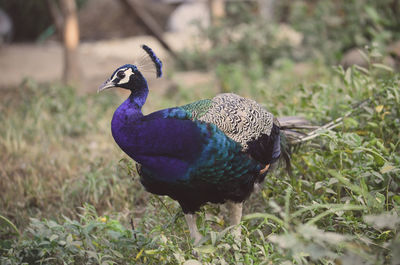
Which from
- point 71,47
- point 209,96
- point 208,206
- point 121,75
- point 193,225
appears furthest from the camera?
point 71,47

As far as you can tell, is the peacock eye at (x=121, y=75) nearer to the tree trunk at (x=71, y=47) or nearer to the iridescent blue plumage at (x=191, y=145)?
the iridescent blue plumage at (x=191, y=145)

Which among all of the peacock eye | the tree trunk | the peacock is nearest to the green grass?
the peacock

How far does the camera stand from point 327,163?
2.60 meters

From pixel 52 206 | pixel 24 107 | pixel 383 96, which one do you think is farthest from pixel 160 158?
pixel 24 107

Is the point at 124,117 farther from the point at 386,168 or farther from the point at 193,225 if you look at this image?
the point at 386,168

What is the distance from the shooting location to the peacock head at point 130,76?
2088 millimetres

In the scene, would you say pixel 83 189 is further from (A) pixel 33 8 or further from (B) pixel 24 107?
(A) pixel 33 8

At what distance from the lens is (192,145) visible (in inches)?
77.1

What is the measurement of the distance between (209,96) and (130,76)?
2.54 metres

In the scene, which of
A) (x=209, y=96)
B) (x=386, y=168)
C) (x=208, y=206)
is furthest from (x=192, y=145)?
(x=209, y=96)

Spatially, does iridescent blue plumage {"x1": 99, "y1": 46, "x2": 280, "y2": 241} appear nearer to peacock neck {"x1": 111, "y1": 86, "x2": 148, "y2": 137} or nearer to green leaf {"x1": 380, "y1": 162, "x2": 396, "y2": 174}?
peacock neck {"x1": 111, "y1": 86, "x2": 148, "y2": 137}

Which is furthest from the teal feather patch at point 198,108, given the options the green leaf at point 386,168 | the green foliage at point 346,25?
the green foliage at point 346,25

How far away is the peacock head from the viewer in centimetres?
209

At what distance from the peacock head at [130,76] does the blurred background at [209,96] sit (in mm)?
60
